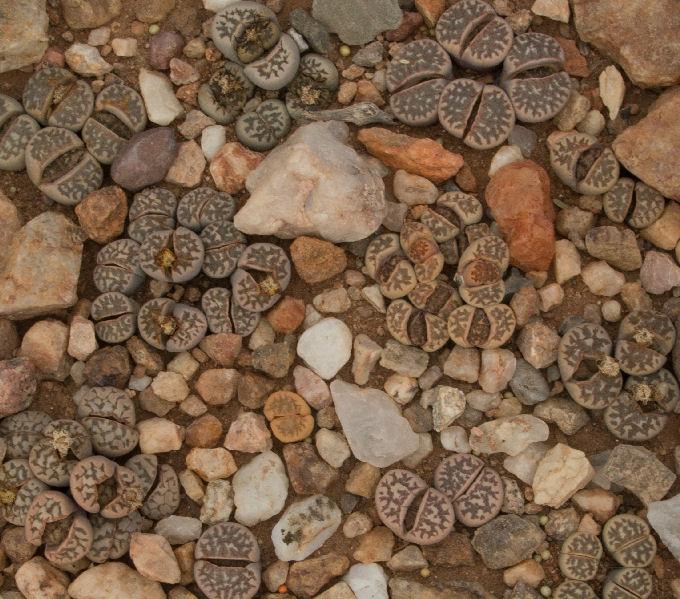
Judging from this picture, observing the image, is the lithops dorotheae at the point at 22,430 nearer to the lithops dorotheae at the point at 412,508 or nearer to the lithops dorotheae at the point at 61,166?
the lithops dorotheae at the point at 61,166

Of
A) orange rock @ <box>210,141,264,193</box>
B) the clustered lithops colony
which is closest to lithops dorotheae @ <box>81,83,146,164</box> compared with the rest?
the clustered lithops colony

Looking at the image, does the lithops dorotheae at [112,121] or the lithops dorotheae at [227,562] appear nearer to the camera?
the lithops dorotheae at [227,562]

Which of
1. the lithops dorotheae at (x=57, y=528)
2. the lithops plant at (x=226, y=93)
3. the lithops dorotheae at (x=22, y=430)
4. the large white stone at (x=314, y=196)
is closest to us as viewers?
the lithops dorotheae at (x=57, y=528)

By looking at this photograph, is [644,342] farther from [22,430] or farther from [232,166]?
[22,430]

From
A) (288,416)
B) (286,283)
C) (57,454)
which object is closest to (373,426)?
(288,416)

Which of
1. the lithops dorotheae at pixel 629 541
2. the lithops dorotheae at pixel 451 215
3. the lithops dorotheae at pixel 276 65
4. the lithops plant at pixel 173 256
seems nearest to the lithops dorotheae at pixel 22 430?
the lithops plant at pixel 173 256

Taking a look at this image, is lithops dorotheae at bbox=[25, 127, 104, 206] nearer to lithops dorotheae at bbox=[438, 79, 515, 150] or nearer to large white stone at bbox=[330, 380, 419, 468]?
large white stone at bbox=[330, 380, 419, 468]
